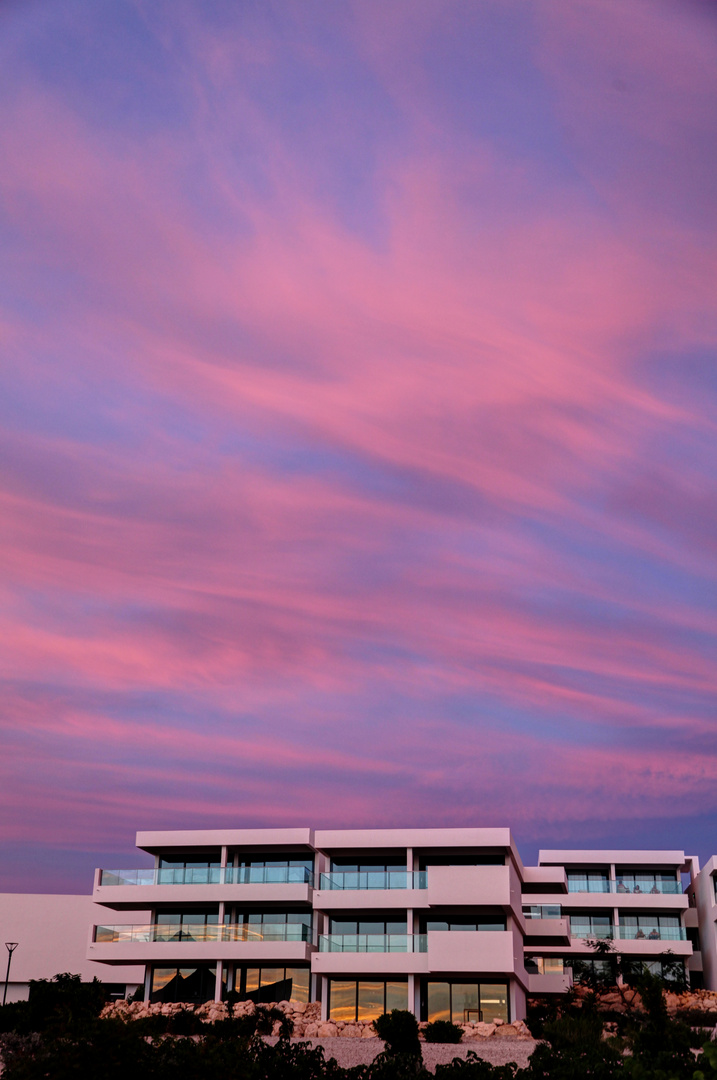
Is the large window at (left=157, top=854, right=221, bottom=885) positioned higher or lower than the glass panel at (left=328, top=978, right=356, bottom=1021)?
higher

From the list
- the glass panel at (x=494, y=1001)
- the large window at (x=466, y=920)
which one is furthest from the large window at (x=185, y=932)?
the glass panel at (x=494, y=1001)

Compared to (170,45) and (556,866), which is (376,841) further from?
(170,45)

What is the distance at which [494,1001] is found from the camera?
39.6m

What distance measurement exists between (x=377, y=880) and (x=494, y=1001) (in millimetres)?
6419

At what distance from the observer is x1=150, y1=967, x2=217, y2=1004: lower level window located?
43.2 m

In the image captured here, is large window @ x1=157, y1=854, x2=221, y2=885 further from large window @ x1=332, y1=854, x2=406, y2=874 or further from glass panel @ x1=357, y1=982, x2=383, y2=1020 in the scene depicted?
glass panel @ x1=357, y1=982, x2=383, y2=1020

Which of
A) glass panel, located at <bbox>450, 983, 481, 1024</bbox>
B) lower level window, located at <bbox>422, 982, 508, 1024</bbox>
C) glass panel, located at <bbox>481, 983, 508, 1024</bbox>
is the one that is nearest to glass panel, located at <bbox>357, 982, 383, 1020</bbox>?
lower level window, located at <bbox>422, 982, 508, 1024</bbox>

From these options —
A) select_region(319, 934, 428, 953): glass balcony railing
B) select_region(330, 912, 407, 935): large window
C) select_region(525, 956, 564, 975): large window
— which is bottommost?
select_region(525, 956, 564, 975): large window

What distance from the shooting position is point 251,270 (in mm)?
22953

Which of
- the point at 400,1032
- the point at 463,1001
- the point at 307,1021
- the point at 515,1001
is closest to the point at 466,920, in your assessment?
the point at 463,1001

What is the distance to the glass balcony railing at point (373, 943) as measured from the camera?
129 feet

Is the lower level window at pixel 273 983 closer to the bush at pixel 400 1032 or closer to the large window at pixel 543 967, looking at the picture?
the large window at pixel 543 967

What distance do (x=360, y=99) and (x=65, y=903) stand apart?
54028mm

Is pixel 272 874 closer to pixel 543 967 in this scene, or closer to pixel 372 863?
pixel 372 863
